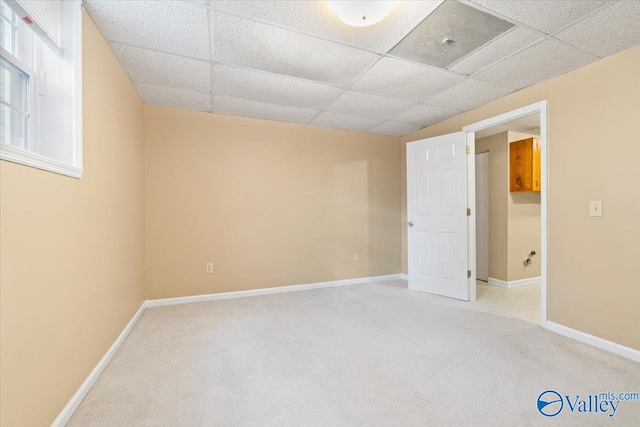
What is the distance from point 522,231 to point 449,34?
138 inches

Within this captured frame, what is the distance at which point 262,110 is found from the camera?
10.9 feet

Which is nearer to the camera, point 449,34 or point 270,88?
point 449,34

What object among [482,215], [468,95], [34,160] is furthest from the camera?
[482,215]

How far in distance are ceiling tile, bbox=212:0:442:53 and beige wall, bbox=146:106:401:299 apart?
1937mm

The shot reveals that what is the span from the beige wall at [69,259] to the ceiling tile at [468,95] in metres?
3.04

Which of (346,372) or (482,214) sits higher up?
(482,214)

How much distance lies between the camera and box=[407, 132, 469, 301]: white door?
3.40 metres

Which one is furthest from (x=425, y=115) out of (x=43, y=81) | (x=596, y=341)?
(x=43, y=81)

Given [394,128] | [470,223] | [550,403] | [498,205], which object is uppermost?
[394,128]

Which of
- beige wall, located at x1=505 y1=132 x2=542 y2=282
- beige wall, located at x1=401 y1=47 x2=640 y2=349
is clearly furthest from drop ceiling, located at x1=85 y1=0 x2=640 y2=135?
beige wall, located at x1=505 y1=132 x2=542 y2=282

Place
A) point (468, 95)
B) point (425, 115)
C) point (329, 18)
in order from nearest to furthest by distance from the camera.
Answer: point (329, 18), point (468, 95), point (425, 115)

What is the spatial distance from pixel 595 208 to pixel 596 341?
3.53ft

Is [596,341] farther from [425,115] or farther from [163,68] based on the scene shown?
[163,68]

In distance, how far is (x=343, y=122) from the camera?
382 centimetres
